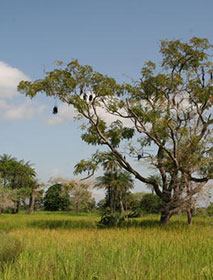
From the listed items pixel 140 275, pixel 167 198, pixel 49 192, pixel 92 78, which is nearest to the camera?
pixel 140 275

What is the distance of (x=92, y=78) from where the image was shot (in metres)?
16.2

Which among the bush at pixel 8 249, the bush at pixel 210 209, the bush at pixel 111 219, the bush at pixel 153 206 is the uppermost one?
the bush at pixel 153 206

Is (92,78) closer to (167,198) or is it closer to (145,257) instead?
(167,198)

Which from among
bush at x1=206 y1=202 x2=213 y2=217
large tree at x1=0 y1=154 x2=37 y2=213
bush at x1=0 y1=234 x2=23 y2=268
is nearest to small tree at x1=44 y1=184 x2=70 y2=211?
large tree at x1=0 y1=154 x2=37 y2=213

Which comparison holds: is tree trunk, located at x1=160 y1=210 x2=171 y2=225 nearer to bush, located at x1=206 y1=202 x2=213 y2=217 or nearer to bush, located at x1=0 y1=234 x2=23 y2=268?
bush, located at x1=206 y1=202 x2=213 y2=217

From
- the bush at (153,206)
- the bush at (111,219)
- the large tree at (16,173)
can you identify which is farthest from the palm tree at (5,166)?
the bush at (111,219)

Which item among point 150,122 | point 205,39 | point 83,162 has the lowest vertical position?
point 83,162

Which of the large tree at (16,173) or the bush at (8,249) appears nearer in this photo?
the bush at (8,249)

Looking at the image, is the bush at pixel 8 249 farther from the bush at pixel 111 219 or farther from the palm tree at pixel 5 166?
the palm tree at pixel 5 166

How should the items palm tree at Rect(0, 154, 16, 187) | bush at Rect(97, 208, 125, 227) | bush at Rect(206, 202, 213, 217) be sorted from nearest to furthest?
1. bush at Rect(206, 202, 213, 217)
2. bush at Rect(97, 208, 125, 227)
3. palm tree at Rect(0, 154, 16, 187)

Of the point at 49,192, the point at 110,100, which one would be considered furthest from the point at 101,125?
the point at 49,192

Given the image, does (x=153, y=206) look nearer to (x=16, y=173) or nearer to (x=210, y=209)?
(x=210, y=209)

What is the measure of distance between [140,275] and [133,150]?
1233 centimetres

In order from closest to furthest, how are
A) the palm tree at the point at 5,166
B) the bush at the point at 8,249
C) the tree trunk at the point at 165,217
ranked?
the bush at the point at 8,249 < the tree trunk at the point at 165,217 < the palm tree at the point at 5,166
